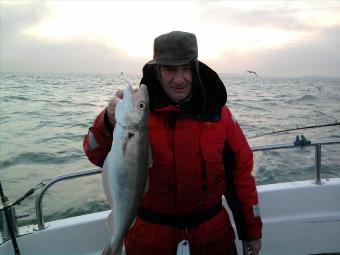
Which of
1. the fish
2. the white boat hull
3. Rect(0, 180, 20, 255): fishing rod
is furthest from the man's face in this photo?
the white boat hull

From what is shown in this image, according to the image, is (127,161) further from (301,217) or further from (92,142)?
(301,217)

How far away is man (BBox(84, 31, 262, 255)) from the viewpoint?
8.73 ft

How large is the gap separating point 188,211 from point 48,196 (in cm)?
516

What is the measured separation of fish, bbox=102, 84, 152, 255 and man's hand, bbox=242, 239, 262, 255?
1.12 meters

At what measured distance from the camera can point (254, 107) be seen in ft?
67.5

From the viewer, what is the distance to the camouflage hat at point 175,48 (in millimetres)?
2674

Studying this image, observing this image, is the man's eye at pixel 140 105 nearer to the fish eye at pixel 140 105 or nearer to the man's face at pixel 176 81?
→ the fish eye at pixel 140 105

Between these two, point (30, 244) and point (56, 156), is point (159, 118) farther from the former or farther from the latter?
point (56, 156)

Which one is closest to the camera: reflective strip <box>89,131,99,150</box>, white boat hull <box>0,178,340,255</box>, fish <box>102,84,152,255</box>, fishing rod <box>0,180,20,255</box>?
fish <box>102,84,152,255</box>

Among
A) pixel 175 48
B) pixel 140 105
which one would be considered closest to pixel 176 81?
pixel 175 48

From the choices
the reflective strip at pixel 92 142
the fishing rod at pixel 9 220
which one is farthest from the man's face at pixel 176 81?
the fishing rod at pixel 9 220

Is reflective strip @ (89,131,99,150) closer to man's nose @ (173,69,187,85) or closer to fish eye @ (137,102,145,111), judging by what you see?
fish eye @ (137,102,145,111)

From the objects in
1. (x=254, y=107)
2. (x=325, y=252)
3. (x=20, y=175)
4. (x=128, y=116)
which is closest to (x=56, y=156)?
(x=20, y=175)

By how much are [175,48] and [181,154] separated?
2.47 feet
